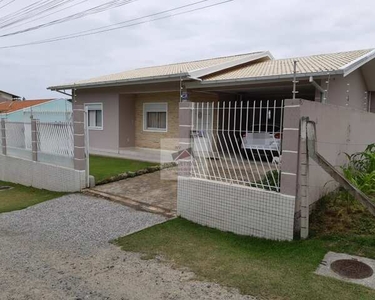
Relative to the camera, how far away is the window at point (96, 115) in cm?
1520

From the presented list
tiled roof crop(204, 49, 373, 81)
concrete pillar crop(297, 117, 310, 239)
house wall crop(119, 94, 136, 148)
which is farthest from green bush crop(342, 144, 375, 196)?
house wall crop(119, 94, 136, 148)

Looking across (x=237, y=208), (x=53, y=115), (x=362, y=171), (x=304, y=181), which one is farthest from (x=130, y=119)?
(x=304, y=181)

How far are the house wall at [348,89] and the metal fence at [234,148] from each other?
15.4 ft

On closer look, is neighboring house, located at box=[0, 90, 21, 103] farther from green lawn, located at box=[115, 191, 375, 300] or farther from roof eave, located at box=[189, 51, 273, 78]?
green lawn, located at box=[115, 191, 375, 300]

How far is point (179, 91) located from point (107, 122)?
426 centimetres

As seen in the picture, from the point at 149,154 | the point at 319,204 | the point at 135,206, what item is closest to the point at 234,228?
the point at 319,204

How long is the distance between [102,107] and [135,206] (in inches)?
369

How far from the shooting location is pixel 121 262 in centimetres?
415

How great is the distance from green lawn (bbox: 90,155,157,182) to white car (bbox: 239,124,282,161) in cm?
472

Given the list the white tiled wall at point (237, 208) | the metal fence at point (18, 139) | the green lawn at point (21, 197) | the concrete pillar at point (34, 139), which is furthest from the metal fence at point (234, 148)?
the metal fence at point (18, 139)

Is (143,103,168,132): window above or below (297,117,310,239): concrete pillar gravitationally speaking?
above

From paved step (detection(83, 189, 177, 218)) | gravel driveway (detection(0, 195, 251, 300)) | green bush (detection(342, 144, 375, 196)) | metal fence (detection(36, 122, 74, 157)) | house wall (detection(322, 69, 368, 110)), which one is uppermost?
house wall (detection(322, 69, 368, 110))

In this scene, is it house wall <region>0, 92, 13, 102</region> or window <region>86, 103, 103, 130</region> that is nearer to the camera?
window <region>86, 103, 103, 130</region>

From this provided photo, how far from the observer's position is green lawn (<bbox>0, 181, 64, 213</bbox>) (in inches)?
296
